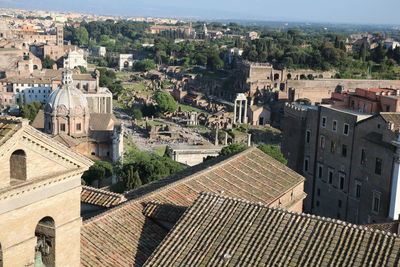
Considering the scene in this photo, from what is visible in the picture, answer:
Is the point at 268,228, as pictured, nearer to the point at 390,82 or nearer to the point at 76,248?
the point at 76,248

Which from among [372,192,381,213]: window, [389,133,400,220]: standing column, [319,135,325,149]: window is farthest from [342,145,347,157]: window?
[389,133,400,220]: standing column

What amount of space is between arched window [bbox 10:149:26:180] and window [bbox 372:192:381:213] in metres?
15.7

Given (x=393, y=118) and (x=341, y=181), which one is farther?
(x=341, y=181)

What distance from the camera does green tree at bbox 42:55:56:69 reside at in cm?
8300

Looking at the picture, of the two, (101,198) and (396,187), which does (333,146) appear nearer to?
(396,187)

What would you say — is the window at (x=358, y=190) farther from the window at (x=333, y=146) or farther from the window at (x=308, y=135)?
the window at (x=308, y=135)

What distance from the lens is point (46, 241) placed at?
8.38 metres

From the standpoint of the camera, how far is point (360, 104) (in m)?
24.6

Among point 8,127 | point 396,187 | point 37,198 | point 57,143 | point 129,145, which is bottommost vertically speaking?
point 129,145

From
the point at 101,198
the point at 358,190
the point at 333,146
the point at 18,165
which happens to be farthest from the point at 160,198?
the point at 333,146

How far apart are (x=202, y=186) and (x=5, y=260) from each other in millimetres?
6360

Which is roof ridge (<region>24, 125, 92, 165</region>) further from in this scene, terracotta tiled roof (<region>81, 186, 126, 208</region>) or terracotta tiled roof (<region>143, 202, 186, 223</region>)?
terracotta tiled roof (<region>81, 186, 126, 208</region>)

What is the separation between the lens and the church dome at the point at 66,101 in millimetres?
32969

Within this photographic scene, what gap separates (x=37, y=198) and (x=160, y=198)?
439 centimetres
